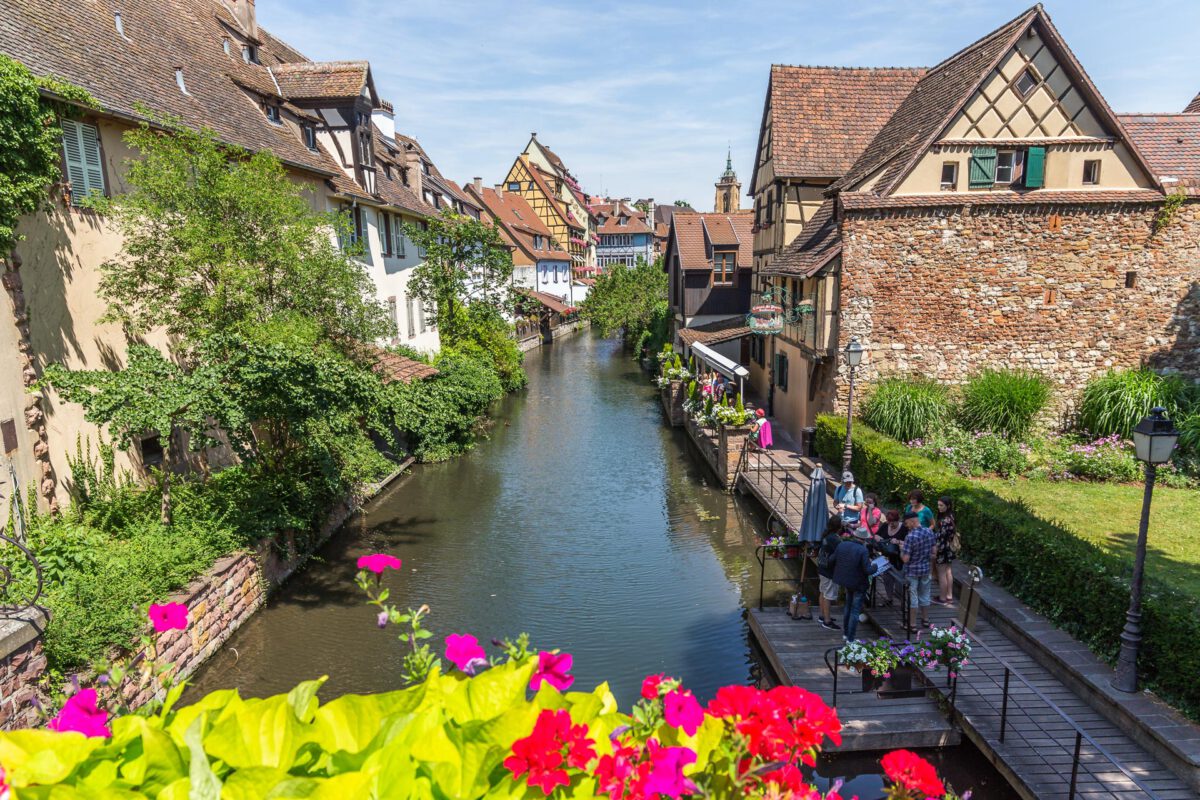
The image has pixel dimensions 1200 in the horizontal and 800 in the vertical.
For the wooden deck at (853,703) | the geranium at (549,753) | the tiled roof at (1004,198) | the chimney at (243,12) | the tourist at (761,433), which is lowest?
the wooden deck at (853,703)

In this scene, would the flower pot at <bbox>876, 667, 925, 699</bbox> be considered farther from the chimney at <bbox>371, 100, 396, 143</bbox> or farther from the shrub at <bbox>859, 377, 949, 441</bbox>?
the chimney at <bbox>371, 100, 396, 143</bbox>

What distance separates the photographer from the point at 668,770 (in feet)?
6.82

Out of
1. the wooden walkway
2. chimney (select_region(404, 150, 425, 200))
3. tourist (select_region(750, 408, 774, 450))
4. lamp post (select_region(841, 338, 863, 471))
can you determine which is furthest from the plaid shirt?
chimney (select_region(404, 150, 425, 200))

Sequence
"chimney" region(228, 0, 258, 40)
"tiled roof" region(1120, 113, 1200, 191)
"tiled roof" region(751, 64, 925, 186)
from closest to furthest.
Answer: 1. "tiled roof" region(1120, 113, 1200, 191)
2. "tiled roof" region(751, 64, 925, 186)
3. "chimney" region(228, 0, 258, 40)

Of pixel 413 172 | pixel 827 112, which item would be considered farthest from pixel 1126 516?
pixel 413 172

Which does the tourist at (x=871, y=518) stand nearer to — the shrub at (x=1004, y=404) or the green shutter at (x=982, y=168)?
the shrub at (x=1004, y=404)

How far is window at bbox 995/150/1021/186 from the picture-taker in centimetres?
1653

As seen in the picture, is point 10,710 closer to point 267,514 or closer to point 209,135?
point 267,514

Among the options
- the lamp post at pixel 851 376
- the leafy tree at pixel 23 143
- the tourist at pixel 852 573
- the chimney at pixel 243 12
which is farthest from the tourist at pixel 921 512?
the chimney at pixel 243 12

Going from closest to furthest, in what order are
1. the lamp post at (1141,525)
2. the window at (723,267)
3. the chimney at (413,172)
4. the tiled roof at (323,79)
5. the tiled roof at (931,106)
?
the lamp post at (1141,525) → the tiled roof at (931,106) → the tiled roof at (323,79) → the chimney at (413,172) → the window at (723,267)

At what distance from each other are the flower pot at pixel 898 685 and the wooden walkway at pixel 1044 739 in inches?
16.8

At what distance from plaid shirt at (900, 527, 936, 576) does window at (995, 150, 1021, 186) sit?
10917mm

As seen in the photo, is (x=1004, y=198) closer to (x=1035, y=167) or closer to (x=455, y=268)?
(x=1035, y=167)

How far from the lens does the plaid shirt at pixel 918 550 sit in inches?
373
